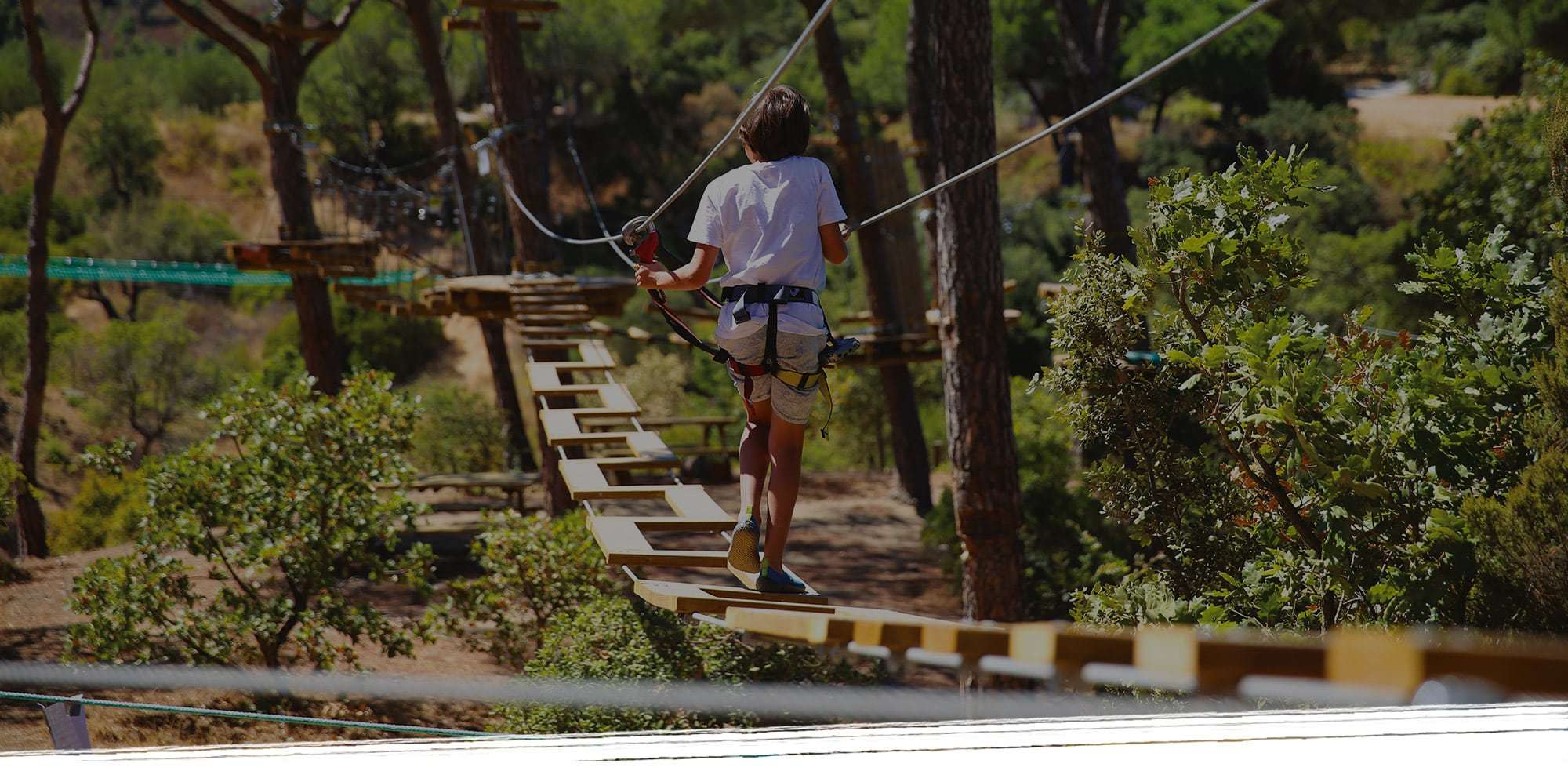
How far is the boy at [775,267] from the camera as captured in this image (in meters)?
3.46

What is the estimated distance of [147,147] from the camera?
2772 centimetres

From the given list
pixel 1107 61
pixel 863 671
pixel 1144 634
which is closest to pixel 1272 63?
pixel 1107 61

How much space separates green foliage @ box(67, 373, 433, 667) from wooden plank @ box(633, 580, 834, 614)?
11.3 ft

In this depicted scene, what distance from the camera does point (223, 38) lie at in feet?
37.5

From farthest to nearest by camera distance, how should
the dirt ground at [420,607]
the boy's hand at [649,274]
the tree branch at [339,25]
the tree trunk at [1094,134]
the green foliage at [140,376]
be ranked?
1. the green foliage at [140,376]
2. the tree branch at [339,25]
3. the tree trunk at [1094,134]
4. the dirt ground at [420,607]
5. the boy's hand at [649,274]

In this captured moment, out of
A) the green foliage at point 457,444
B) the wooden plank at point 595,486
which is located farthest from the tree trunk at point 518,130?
the green foliage at point 457,444

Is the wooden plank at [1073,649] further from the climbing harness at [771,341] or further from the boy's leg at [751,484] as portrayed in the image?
the boy's leg at [751,484]

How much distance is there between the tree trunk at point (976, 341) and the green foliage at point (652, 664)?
87cm

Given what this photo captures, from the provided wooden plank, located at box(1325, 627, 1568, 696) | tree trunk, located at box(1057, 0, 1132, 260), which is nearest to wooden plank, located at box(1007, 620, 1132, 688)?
wooden plank, located at box(1325, 627, 1568, 696)

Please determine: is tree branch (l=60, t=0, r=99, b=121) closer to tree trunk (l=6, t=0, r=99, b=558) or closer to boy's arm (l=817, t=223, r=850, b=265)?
tree trunk (l=6, t=0, r=99, b=558)

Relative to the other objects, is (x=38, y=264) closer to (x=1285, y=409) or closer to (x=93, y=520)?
(x=93, y=520)

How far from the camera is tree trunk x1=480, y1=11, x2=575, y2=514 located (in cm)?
955

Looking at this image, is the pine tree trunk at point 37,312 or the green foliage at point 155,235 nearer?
the pine tree trunk at point 37,312

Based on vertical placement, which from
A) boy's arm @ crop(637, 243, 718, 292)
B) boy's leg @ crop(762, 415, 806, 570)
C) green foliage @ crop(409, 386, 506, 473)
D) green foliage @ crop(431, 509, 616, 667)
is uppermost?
green foliage @ crop(409, 386, 506, 473)
